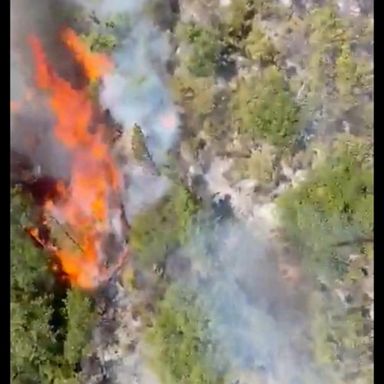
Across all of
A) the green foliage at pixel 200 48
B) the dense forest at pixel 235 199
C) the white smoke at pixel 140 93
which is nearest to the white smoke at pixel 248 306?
the dense forest at pixel 235 199

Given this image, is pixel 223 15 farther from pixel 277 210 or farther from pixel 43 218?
pixel 43 218

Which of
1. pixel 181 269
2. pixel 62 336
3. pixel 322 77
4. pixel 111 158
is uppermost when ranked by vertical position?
pixel 322 77

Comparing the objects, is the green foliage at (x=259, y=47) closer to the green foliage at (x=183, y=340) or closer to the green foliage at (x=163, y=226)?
the green foliage at (x=163, y=226)

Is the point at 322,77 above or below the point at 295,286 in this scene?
above

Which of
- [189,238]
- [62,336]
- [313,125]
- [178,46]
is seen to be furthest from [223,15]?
[62,336]

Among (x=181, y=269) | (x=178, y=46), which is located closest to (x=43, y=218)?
(x=181, y=269)

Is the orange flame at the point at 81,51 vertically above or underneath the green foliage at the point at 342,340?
above
